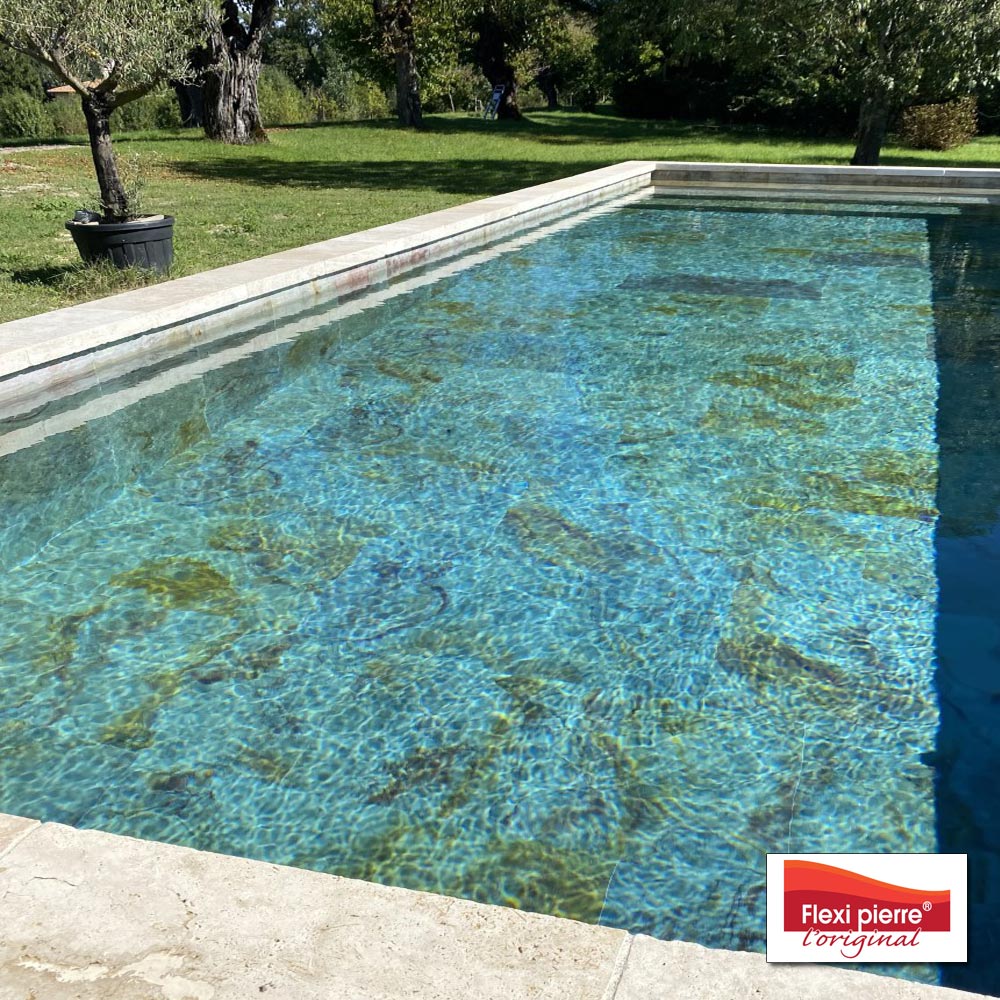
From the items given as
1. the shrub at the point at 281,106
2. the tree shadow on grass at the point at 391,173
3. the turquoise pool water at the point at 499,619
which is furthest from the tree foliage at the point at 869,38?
the shrub at the point at 281,106

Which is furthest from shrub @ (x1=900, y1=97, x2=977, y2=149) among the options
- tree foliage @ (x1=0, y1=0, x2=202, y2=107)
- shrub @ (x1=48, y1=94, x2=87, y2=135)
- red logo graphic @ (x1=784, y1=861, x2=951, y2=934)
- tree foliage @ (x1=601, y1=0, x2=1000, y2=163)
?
red logo graphic @ (x1=784, y1=861, x2=951, y2=934)

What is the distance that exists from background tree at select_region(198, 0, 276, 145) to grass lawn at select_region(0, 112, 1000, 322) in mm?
778

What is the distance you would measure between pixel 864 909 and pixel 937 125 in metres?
26.2

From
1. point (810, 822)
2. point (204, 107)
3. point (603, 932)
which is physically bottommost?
point (810, 822)

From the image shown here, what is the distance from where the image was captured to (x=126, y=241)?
877 cm

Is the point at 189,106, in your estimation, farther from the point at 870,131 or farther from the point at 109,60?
the point at 109,60

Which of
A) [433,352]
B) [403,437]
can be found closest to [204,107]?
[433,352]

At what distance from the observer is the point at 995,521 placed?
16.4ft

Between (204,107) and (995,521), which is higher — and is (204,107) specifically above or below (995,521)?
above

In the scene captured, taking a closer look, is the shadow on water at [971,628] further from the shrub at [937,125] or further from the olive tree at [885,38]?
the shrub at [937,125]

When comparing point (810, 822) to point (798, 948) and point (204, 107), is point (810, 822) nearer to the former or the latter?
point (798, 948)

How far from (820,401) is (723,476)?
5.30ft

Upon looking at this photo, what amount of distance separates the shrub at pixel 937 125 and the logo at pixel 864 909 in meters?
25.9

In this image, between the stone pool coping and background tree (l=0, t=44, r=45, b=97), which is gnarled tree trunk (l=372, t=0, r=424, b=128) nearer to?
background tree (l=0, t=44, r=45, b=97)
